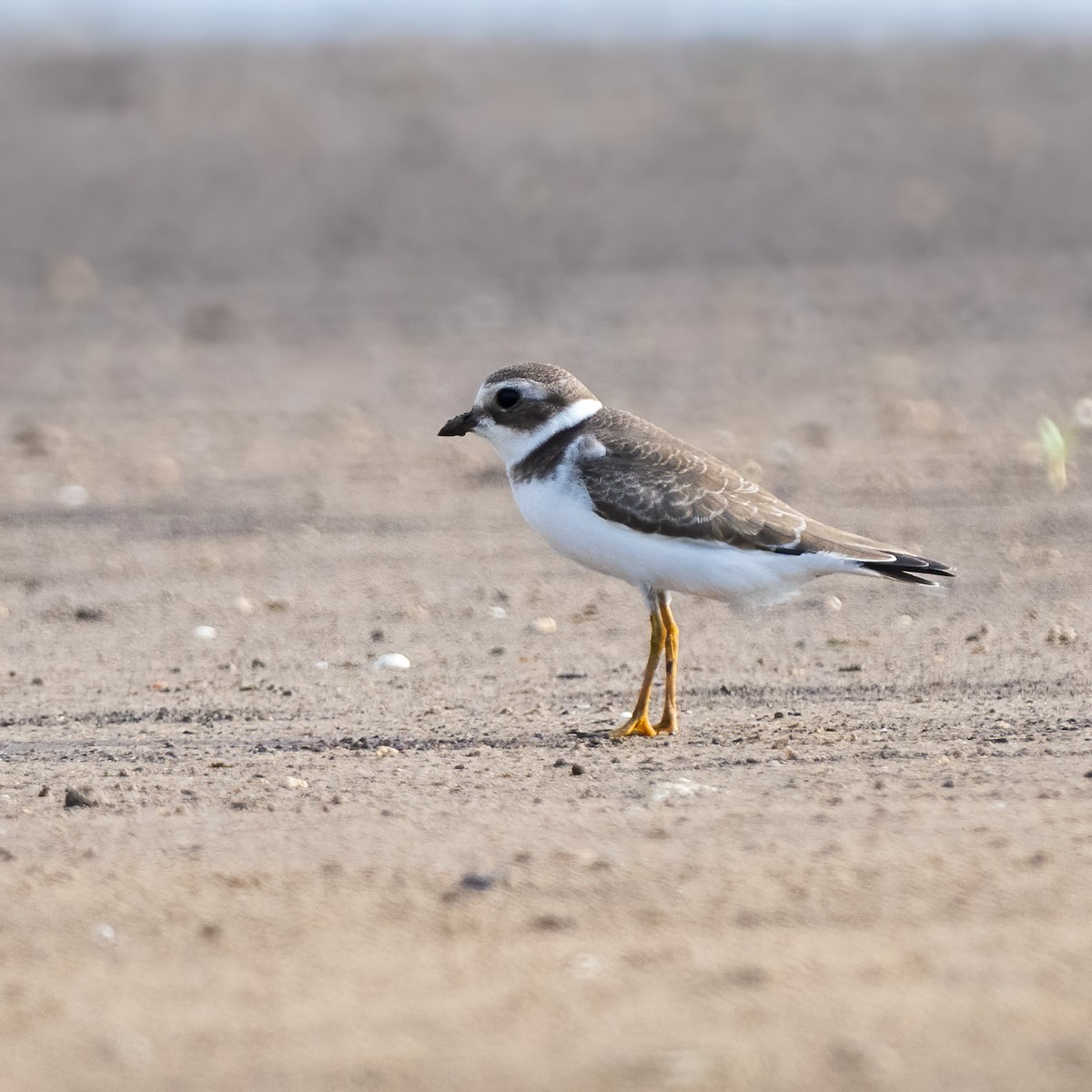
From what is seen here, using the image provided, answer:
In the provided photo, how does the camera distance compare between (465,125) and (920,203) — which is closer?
(920,203)

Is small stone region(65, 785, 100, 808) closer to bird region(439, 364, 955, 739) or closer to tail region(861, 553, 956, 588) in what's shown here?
bird region(439, 364, 955, 739)

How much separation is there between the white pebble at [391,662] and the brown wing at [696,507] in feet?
4.95

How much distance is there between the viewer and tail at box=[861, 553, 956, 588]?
257 inches

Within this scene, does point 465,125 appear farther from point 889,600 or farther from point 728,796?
point 728,796

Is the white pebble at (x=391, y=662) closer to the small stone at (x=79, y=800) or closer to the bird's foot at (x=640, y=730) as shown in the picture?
the bird's foot at (x=640, y=730)

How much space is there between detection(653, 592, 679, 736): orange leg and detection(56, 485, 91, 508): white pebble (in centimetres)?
497

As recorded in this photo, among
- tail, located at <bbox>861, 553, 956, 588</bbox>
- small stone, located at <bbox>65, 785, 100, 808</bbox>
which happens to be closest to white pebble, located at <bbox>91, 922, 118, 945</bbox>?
small stone, located at <bbox>65, 785, 100, 808</bbox>

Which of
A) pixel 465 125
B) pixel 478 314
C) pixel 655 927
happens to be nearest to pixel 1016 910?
pixel 655 927

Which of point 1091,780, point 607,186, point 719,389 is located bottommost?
point 1091,780

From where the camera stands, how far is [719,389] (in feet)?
47.0

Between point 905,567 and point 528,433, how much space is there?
1457 mm

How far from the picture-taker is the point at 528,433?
6.95 metres

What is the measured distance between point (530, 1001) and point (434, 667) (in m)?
3.63

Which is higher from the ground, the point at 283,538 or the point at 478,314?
the point at 478,314
